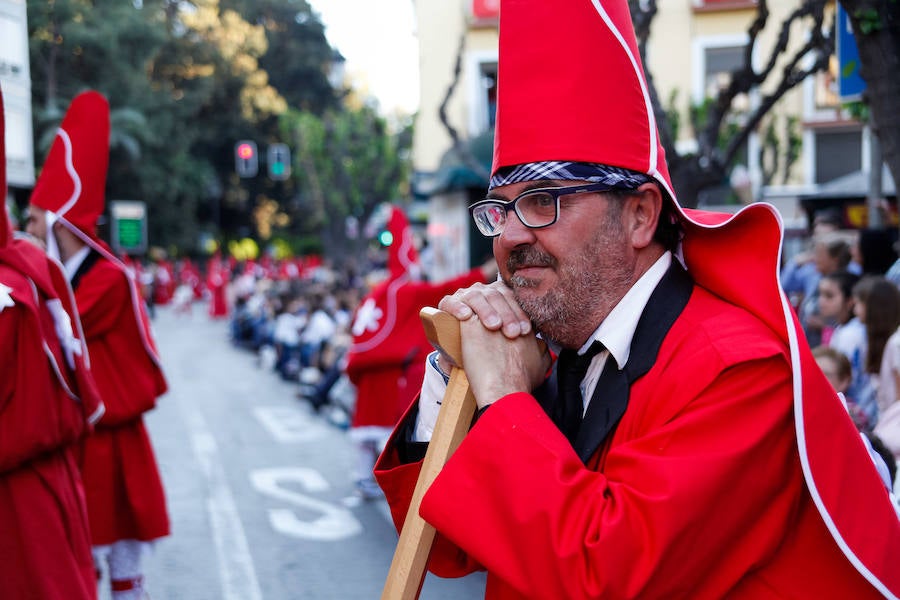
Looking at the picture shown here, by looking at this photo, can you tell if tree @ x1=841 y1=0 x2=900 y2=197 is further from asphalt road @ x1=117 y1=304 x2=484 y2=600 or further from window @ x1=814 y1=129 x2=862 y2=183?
window @ x1=814 y1=129 x2=862 y2=183

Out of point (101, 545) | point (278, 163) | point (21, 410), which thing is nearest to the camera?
point (21, 410)

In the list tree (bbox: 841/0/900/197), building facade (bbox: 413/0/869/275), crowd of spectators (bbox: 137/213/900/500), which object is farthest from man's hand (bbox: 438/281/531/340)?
building facade (bbox: 413/0/869/275)

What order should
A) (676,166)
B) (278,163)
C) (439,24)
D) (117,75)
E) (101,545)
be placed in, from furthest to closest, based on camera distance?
(278,163) < (439,24) < (117,75) < (676,166) < (101,545)

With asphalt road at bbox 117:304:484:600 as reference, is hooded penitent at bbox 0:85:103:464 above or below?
above

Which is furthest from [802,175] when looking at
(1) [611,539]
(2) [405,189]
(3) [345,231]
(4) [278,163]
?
(1) [611,539]

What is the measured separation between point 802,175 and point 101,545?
Answer: 23672mm

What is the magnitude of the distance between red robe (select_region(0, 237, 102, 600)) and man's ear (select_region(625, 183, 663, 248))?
7.77ft

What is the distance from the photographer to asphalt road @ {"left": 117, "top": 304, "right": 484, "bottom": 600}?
593cm

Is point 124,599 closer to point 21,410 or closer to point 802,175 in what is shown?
point 21,410

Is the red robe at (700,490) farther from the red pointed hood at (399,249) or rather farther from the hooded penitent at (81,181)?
the red pointed hood at (399,249)

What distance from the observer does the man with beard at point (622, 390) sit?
1604 mm

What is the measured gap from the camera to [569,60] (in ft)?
6.14

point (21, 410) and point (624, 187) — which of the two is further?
point (21, 410)

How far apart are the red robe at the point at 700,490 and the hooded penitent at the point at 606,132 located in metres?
0.01
